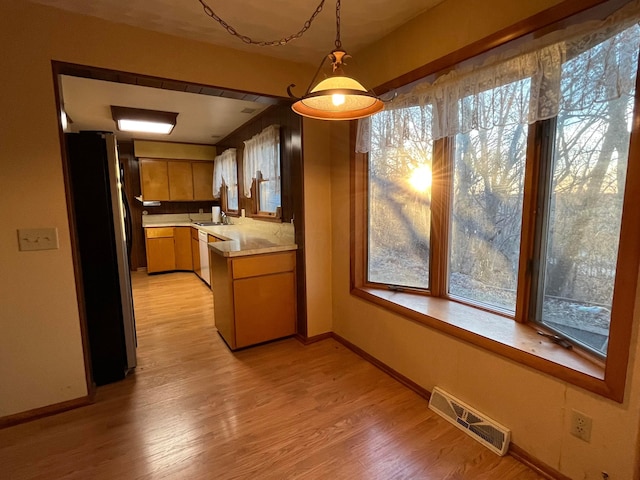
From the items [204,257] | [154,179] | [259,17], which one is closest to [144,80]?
[259,17]

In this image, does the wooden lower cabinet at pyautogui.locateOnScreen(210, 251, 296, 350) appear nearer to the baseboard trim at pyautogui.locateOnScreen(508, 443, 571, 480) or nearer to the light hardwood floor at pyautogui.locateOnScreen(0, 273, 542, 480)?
the light hardwood floor at pyautogui.locateOnScreen(0, 273, 542, 480)

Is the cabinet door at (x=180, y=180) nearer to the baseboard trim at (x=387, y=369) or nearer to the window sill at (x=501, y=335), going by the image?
the baseboard trim at (x=387, y=369)

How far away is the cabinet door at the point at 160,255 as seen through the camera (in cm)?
546

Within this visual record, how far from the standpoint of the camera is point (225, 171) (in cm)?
507

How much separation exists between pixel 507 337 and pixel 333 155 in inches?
75.3

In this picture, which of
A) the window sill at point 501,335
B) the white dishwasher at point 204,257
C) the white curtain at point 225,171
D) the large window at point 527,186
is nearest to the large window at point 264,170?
the white curtain at point 225,171

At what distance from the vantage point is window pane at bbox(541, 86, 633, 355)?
1.39 metres

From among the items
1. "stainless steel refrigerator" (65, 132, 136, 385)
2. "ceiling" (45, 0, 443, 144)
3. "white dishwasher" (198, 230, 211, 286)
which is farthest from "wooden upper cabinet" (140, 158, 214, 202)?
"stainless steel refrigerator" (65, 132, 136, 385)

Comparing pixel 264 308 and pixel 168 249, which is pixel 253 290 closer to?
pixel 264 308

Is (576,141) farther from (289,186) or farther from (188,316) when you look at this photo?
(188,316)

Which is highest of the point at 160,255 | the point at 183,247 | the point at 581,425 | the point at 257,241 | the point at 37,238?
the point at 37,238

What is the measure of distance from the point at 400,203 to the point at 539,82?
1186mm

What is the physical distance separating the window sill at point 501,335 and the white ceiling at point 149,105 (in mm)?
2600

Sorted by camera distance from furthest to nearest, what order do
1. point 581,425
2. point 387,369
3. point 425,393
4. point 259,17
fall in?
point 387,369
point 425,393
point 259,17
point 581,425
